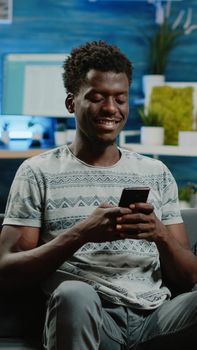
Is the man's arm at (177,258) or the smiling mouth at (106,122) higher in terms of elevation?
the smiling mouth at (106,122)

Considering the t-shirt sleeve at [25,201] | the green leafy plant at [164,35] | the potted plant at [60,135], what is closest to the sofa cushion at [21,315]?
the t-shirt sleeve at [25,201]

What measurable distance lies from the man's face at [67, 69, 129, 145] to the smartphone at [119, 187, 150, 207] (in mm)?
246

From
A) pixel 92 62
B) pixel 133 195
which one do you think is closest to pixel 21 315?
pixel 133 195

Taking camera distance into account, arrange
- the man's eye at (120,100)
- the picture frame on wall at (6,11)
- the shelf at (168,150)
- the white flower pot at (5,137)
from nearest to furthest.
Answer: the man's eye at (120,100) < the shelf at (168,150) < the white flower pot at (5,137) < the picture frame on wall at (6,11)

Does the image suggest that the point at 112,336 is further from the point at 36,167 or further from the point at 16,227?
the point at 36,167

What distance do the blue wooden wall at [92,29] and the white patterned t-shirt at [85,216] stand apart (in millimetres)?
2409

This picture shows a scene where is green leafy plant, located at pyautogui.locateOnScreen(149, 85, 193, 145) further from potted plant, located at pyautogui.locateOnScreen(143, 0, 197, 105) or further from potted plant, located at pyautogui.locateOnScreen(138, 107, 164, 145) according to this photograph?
potted plant, located at pyautogui.locateOnScreen(143, 0, 197, 105)

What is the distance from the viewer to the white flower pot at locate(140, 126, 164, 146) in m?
3.76

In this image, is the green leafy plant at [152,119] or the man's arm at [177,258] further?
the green leafy plant at [152,119]

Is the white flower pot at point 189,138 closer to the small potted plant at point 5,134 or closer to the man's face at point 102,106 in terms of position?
the small potted plant at point 5,134

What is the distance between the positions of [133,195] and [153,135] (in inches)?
84.3

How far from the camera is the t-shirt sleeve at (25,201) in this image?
5.81ft

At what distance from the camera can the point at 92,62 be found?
188 centimetres

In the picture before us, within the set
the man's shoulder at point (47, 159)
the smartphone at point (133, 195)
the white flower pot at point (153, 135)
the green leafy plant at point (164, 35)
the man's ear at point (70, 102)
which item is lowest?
the white flower pot at point (153, 135)
